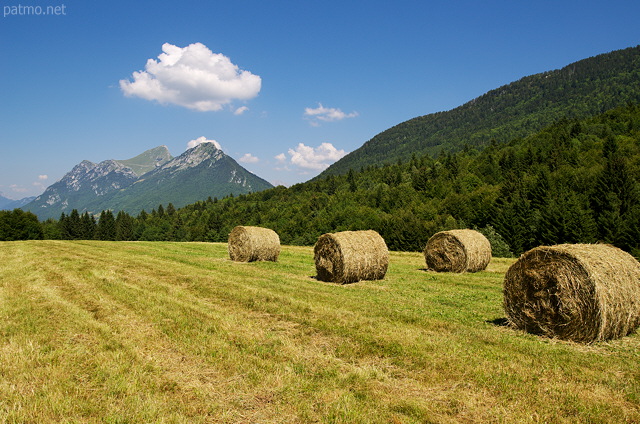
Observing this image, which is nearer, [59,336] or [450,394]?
[450,394]

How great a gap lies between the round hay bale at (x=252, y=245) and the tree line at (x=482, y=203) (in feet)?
111

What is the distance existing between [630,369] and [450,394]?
381 cm

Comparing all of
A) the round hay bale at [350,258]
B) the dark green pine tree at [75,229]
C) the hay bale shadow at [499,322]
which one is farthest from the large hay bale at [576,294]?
the dark green pine tree at [75,229]

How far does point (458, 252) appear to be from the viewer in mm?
21078

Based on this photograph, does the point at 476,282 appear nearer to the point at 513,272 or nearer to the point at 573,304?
the point at 513,272

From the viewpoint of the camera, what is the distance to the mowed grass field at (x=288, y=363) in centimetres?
505

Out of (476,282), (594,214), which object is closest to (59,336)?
(476,282)

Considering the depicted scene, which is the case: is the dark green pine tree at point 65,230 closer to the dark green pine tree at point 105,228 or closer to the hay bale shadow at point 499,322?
the dark green pine tree at point 105,228

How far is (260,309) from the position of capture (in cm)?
1048

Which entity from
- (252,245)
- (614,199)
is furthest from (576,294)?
(614,199)

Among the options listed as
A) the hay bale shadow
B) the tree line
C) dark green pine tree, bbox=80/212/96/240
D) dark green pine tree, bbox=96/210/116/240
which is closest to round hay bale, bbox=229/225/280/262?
the hay bale shadow

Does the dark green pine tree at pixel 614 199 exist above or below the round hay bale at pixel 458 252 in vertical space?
above

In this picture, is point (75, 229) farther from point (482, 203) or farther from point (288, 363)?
point (288, 363)

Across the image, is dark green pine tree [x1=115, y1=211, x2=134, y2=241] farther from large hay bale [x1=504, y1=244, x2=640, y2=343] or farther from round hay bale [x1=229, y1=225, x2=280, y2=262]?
large hay bale [x1=504, y1=244, x2=640, y2=343]
